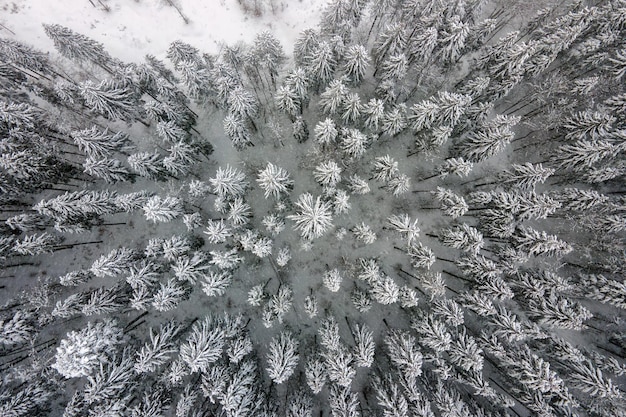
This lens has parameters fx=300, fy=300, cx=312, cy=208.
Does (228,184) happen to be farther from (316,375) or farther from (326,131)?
(316,375)

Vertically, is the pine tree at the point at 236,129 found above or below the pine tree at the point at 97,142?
below

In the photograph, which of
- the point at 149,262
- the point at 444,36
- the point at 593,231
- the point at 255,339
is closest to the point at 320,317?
the point at 255,339

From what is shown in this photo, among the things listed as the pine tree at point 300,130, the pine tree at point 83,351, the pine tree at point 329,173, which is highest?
the pine tree at point 300,130

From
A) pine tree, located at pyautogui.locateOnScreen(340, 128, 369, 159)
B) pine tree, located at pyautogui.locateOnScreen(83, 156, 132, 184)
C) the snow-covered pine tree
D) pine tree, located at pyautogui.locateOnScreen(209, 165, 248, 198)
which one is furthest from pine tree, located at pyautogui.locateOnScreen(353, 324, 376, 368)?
pine tree, located at pyautogui.locateOnScreen(83, 156, 132, 184)

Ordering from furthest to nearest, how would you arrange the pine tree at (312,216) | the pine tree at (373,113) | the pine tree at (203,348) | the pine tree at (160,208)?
the pine tree at (373,113)
the pine tree at (160,208)
the pine tree at (312,216)
the pine tree at (203,348)

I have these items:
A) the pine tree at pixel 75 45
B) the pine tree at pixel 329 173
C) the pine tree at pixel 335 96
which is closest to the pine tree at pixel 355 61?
the pine tree at pixel 335 96

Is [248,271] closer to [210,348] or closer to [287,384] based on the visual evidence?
[210,348]

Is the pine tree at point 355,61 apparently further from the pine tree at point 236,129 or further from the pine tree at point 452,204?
the pine tree at point 452,204

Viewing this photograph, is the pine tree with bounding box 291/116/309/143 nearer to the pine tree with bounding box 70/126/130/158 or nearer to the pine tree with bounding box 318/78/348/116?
the pine tree with bounding box 318/78/348/116
